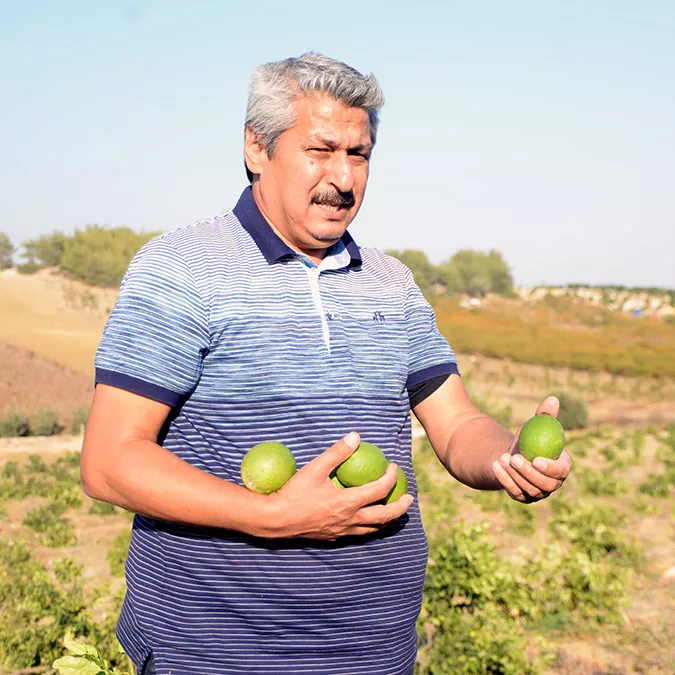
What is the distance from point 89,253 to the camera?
42.8m

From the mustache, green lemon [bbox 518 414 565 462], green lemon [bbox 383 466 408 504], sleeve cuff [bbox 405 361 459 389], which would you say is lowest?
green lemon [bbox 383 466 408 504]

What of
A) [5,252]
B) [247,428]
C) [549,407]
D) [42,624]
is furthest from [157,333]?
[5,252]

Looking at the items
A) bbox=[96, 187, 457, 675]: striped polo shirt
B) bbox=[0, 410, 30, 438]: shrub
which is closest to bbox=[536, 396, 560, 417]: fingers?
bbox=[96, 187, 457, 675]: striped polo shirt

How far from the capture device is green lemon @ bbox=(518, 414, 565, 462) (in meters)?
2.09

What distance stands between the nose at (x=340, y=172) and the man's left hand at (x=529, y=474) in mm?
804

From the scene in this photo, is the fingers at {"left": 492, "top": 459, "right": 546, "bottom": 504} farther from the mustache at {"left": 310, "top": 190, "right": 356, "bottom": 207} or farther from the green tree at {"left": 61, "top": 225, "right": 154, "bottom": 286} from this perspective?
the green tree at {"left": 61, "top": 225, "right": 154, "bottom": 286}

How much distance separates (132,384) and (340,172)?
2.50ft

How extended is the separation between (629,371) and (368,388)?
1114 inches

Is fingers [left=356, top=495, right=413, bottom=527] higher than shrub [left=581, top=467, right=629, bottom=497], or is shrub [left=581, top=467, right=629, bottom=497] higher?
fingers [left=356, top=495, right=413, bottom=527]

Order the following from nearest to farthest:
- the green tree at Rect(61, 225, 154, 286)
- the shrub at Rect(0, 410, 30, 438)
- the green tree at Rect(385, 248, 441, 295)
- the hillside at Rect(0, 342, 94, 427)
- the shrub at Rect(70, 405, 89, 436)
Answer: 1. the shrub at Rect(0, 410, 30, 438)
2. the shrub at Rect(70, 405, 89, 436)
3. the hillside at Rect(0, 342, 94, 427)
4. the green tree at Rect(61, 225, 154, 286)
5. the green tree at Rect(385, 248, 441, 295)

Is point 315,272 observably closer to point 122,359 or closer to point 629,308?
point 122,359

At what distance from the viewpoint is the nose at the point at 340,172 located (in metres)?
2.17

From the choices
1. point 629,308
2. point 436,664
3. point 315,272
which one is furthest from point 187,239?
point 629,308

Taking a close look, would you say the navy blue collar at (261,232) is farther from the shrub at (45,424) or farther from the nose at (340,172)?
the shrub at (45,424)
